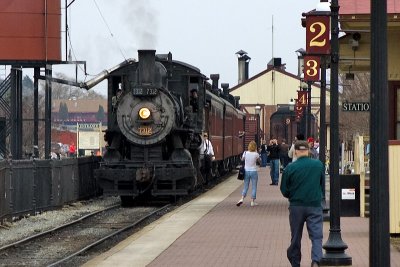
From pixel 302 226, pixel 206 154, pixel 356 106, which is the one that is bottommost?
pixel 302 226

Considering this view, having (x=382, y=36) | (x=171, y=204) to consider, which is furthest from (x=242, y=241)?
(x=171, y=204)

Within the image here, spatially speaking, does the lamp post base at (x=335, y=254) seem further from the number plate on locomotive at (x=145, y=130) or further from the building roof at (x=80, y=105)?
the building roof at (x=80, y=105)

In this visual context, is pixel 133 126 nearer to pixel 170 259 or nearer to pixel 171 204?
pixel 171 204

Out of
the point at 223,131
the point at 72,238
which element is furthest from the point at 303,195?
the point at 223,131

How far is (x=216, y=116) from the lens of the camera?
121 feet

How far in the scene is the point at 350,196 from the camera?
19.3 meters

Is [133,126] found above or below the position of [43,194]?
above

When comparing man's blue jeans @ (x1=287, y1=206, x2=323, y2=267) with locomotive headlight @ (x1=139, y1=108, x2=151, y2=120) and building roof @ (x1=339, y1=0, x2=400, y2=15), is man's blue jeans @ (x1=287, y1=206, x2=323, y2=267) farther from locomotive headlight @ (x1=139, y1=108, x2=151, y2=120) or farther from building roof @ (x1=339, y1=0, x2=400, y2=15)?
locomotive headlight @ (x1=139, y1=108, x2=151, y2=120)

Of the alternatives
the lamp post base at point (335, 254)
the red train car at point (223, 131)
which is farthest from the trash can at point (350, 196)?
the red train car at point (223, 131)

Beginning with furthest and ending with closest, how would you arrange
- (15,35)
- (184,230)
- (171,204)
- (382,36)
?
(15,35)
(171,204)
(184,230)
(382,36)

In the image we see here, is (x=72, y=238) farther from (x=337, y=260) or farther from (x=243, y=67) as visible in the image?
(x=243, y=67)

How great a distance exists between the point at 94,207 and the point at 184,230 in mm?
9918

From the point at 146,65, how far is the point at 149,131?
1742 millimetres

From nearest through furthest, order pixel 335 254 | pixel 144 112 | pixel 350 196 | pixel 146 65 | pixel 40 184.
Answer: pixel 335 254, pixel 350 196, pixel 40 184, pixel 144 112, pixel 146 65
